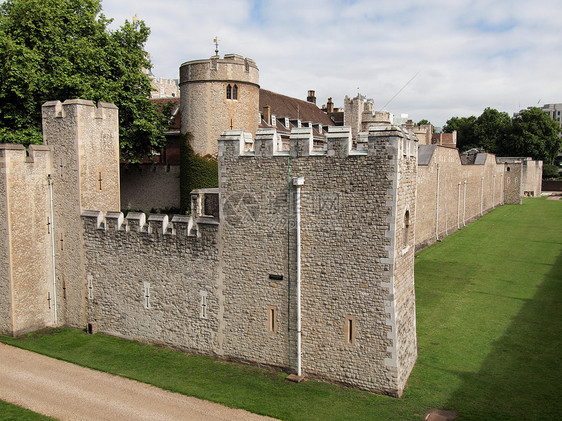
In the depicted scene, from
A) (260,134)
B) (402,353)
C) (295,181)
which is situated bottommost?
(402,353)

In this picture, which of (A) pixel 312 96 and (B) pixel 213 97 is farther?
(A) pixel 312 96

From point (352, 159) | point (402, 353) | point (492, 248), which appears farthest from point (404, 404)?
point (492, 248)

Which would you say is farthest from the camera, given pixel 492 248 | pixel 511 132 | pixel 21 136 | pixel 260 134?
pixel 511 132

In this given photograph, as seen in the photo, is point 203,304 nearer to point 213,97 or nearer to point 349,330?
point 349,330

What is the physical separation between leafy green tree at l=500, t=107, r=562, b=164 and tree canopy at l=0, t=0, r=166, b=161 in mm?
60676

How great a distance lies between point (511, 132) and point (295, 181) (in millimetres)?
70174

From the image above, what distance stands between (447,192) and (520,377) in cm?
2139

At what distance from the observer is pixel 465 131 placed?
80.6m

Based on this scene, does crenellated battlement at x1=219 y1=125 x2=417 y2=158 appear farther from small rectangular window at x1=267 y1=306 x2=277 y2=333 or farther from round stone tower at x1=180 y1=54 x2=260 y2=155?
round stone tower at x1=180 y1=54 x2=260 y2=155

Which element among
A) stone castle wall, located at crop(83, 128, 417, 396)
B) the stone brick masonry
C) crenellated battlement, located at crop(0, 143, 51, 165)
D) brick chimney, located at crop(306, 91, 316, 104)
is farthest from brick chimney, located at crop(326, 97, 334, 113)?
stone castle wall, located at crop(83, 128, 417, 396)

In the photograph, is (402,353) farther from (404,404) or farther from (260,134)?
(260,134)

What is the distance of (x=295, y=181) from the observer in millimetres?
12422

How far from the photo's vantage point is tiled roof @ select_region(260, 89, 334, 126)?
41.1 m

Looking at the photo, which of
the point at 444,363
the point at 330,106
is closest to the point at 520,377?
the point at 444,363
